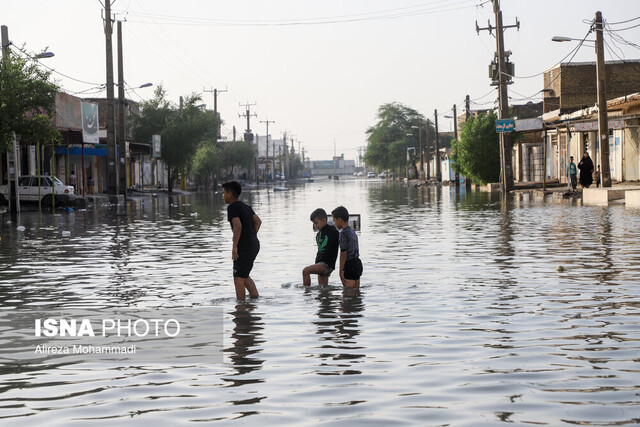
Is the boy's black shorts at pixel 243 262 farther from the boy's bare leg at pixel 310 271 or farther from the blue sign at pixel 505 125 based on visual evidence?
the blue sign at pixel 505 125

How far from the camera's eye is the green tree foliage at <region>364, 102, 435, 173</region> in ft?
482

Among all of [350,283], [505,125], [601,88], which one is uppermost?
[601,88]

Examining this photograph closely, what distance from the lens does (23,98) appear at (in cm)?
3766

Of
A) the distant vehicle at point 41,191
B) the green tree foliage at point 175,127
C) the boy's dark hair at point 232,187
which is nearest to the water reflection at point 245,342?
the boy's dark hair at point 232,187

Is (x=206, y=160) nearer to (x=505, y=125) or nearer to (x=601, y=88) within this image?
(x=505, y=125)

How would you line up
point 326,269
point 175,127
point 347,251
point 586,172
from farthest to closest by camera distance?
point 175,127 < point 586,172 < point 326,269 < point 347,251

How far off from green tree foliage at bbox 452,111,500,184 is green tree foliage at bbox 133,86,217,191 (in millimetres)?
23157

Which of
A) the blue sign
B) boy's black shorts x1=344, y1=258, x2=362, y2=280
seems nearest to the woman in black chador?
the blue sign

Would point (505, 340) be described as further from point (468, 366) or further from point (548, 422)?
point (548, 422)

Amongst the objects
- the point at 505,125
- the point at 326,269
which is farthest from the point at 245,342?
the point at 505,125

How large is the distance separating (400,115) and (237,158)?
42796 mm

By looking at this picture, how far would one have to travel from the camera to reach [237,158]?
12256 cm

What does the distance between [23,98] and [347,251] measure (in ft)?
92.1

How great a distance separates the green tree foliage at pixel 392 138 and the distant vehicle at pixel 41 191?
→ 332ft
